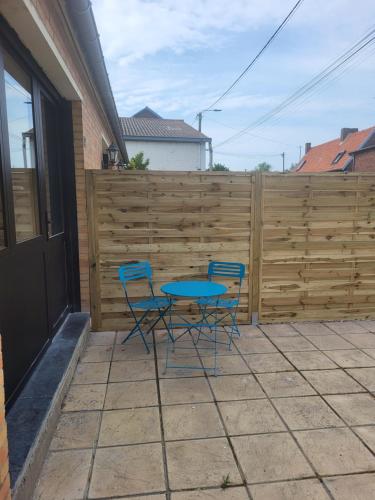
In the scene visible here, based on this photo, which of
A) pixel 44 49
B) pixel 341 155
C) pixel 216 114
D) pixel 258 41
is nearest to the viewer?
pixel 44 49

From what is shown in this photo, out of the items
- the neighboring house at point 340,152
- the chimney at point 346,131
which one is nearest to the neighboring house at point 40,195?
the neighboring house at point 340,152

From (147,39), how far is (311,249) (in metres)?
5.47

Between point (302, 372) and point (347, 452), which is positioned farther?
point (302, 372)

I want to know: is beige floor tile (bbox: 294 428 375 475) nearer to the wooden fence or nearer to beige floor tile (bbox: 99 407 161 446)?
beige floor tile (bbox: 99 407 161 446)

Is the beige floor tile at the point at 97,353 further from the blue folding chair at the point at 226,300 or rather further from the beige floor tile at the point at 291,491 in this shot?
the beige floor tile at the point at 291,491

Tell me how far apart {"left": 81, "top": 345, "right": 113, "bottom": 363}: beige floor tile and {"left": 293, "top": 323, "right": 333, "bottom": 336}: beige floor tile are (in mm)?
2171

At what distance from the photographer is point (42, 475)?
1.88 meters

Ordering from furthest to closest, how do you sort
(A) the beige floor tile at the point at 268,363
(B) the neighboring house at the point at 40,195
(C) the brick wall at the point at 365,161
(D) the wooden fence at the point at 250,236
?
(C) the brick wall at the point at 365,161, (D) the wooden fence at the point at 250,236, (A) the beige floor tile at the point at 268,363, (B) the neighboring house at the point at 40,195

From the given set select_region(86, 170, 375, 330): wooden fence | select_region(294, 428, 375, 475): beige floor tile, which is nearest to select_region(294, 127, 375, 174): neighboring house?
select_region(86, 170, 375, 330): wooden fence

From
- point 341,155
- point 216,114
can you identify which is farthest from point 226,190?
point 341,155

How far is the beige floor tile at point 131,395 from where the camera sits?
101 inches

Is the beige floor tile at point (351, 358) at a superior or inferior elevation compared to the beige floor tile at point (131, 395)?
inferior

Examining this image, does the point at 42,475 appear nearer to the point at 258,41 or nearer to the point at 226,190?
the point at 226,190

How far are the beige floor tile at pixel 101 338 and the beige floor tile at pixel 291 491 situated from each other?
227cm
